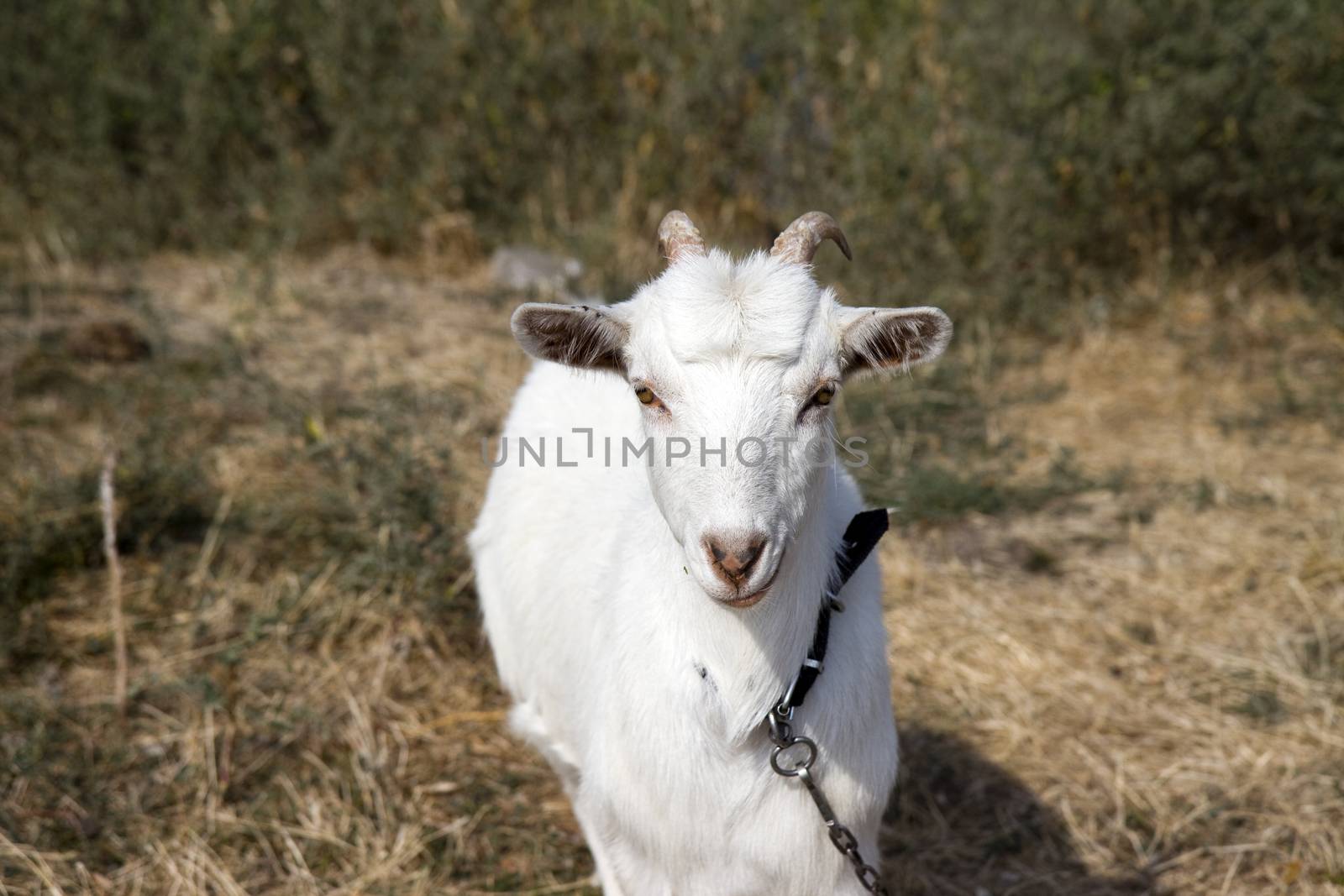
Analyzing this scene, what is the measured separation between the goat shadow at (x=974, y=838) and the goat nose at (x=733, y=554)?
172 cm

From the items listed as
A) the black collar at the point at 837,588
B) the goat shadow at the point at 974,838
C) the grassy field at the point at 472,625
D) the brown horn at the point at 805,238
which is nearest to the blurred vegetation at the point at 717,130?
the grassy field at the point at 472,625

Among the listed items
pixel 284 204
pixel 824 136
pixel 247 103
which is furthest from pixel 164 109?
pixel 824 136

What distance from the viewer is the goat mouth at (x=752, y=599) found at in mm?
2215

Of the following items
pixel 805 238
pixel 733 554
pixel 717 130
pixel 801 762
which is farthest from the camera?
pixel 717 130

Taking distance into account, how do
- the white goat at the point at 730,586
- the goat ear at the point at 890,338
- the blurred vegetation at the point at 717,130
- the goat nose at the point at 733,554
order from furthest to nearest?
the blurred vegetation at the point at 717,130, the goat ear at the point at 890,338, the white goat at the point at 730,586, the goat nose at the point at 733,554

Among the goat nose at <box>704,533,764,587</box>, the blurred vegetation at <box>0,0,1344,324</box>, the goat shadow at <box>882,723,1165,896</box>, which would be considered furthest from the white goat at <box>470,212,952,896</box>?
the blurred vegetation at <box>0,0,1344,324</box>

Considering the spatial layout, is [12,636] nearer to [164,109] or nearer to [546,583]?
[546,583]

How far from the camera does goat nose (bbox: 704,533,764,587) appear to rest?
2.17 meters

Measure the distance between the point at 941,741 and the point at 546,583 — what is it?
1587 mm

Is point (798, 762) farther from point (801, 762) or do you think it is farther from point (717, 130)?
point (717, 130)

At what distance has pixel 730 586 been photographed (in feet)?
7.20

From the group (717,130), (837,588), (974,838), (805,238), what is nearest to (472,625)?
(974,838)

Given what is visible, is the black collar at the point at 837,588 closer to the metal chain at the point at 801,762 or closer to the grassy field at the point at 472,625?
the metal chain at the point at 801,762

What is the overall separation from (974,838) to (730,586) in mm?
1952
